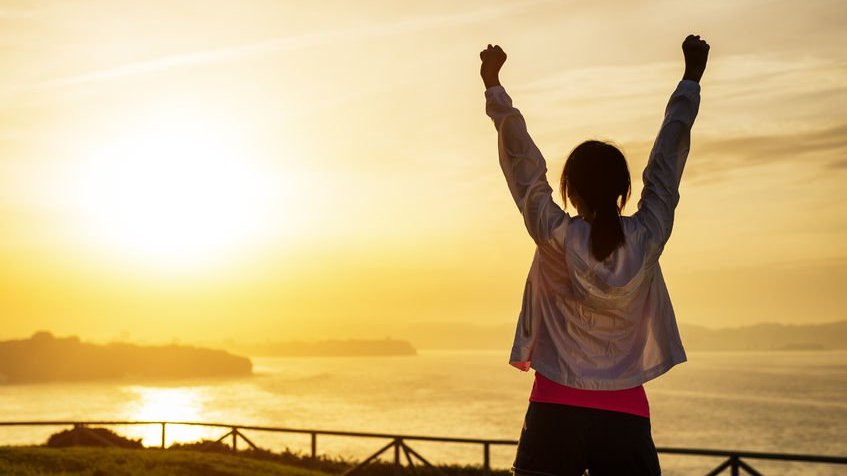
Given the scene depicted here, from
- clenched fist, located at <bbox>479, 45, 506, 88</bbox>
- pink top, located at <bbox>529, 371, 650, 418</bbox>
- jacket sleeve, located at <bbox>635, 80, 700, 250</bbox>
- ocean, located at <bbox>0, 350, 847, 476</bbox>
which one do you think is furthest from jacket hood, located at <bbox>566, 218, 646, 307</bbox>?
ocean, located at <bbox>0, 350, 847, 476</bbox>

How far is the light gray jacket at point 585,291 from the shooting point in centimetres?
279

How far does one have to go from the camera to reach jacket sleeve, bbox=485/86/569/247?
2.83m

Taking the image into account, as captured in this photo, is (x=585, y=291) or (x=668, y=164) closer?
(x=585, y=291)

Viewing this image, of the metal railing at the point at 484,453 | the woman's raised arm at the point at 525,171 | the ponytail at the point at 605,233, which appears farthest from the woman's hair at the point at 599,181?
the metal railing at the point at 484,453

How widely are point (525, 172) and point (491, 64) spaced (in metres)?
0.43

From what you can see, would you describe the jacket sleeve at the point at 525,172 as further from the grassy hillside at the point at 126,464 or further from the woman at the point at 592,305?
the grassy hillside at the point at 126,464

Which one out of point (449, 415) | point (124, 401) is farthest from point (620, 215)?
point (124, 401)

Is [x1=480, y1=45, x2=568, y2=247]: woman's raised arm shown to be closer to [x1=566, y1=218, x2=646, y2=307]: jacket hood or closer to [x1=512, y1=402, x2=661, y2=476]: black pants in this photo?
[x1=566, y1=218, x2=646, y2=307]: jacket hood

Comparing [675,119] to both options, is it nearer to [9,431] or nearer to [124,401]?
[9,431]

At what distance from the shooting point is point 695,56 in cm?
318

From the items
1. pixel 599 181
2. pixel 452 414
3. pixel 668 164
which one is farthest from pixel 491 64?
pixel 452 414

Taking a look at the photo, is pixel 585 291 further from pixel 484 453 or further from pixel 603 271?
pixel 484 453

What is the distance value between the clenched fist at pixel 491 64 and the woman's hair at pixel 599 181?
1.18ft

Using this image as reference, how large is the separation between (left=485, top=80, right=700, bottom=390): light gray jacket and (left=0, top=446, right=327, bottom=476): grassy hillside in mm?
13656
